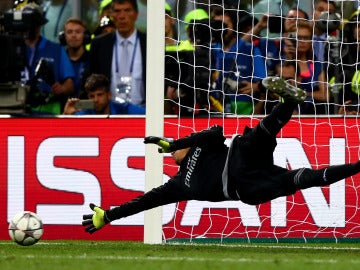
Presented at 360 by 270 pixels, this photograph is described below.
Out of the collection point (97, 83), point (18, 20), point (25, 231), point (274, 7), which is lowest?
point (25, 231)

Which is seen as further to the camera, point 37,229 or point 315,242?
point 315,242

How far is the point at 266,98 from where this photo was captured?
41.0ft

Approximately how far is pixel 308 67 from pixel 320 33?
43 cm

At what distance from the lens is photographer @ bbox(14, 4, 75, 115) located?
1329 cm

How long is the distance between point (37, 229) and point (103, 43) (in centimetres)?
372

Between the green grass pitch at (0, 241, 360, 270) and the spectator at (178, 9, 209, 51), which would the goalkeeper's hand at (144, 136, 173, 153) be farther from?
the spectator at (178, 9, 209, 51)

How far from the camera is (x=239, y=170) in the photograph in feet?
33.2

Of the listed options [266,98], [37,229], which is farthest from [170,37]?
[37,229]

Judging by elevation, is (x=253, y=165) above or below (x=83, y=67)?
below

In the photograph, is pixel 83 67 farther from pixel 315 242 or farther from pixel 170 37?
pixel 315 242

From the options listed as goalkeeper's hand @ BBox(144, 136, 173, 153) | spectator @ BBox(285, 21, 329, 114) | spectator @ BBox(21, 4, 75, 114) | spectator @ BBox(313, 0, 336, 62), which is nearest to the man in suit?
spectator @ BBox(21, 4, 75, 114)

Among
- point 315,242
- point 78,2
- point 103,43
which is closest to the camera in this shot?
point 315,242

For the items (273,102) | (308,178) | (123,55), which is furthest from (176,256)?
(123,55)

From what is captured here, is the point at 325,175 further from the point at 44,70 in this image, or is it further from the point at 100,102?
the point at 44,70
